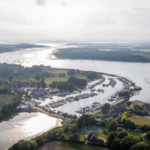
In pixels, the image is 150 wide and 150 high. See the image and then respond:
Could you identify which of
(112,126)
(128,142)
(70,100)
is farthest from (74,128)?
(70,100)

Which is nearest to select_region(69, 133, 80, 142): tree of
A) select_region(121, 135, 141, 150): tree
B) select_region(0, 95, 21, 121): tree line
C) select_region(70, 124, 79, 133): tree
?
select_region(70, 124, 79, 133): tree

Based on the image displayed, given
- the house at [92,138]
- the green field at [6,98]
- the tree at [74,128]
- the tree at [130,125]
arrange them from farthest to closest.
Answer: the green field at [6,98]
the tree at [130,125]
the tree at [74,128]
the house at [92,138]

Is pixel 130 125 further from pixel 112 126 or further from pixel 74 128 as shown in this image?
pixel 74 128

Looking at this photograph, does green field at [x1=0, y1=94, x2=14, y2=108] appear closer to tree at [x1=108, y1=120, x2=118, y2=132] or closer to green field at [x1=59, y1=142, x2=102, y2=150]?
green field at [x1=59, y1=142, x2=102, y2=150]

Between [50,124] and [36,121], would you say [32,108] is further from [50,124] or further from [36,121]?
[50,124]

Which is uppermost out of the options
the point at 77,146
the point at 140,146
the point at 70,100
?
the point at 140,146

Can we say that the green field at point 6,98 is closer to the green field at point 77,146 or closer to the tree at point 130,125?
the green field at point 77,146

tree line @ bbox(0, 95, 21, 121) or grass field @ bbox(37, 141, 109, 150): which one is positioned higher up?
tree line @ bbox(0, 95, 21, 121)

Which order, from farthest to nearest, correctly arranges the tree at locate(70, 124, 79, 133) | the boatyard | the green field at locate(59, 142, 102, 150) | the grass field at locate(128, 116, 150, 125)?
the boatyard < the grass field at locate(128, 116, 150, 125) < the tree at locate(70, 124, 79, 133) < the green field at locate(59, 142, 102, 150)

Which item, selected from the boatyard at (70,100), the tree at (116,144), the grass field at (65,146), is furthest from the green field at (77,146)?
the boatyard at (70,100)

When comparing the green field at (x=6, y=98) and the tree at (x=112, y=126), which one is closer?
the tree at (x=112, y=126)

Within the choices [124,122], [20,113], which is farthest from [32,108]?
[124,122]
